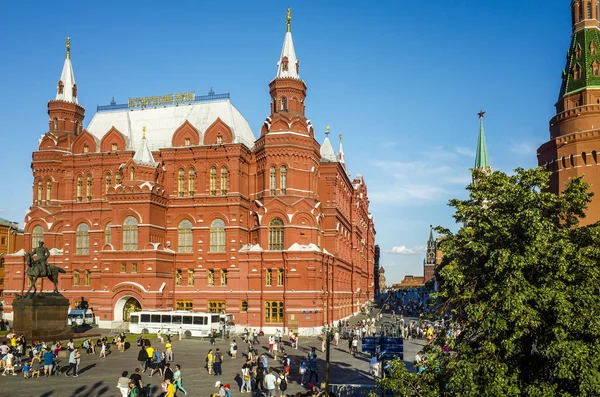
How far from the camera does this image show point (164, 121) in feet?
225

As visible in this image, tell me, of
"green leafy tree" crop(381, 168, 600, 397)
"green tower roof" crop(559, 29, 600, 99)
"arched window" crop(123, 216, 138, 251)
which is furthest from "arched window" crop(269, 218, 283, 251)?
"green tower roof" crop(559, 29, 600, 99)

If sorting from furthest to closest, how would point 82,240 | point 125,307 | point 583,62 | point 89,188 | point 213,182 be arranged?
point 583,62, point 89,188, point 82,240, point 213,182, point 125,307

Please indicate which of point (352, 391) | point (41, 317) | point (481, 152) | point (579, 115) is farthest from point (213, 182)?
point (481, 152)

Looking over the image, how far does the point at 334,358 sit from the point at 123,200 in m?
29.2

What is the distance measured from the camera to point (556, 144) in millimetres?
72875

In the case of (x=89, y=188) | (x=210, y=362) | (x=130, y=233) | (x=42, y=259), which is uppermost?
(x=89, y=188)

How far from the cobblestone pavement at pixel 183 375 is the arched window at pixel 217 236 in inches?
599

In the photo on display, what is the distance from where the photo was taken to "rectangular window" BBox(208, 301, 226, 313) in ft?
198

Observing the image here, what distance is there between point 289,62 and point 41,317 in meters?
35.5

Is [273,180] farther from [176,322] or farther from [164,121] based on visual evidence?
[164,121]

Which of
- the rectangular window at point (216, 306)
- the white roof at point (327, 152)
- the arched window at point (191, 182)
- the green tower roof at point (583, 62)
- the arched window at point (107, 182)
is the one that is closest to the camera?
the rectangular window at point (216, 306)

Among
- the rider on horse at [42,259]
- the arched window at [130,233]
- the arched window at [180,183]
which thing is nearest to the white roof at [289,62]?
the arched window at [180,183]

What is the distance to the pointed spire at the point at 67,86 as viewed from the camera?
71.2m

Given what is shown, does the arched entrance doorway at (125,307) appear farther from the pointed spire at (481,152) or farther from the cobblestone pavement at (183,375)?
the pointed spire at (481,152)
